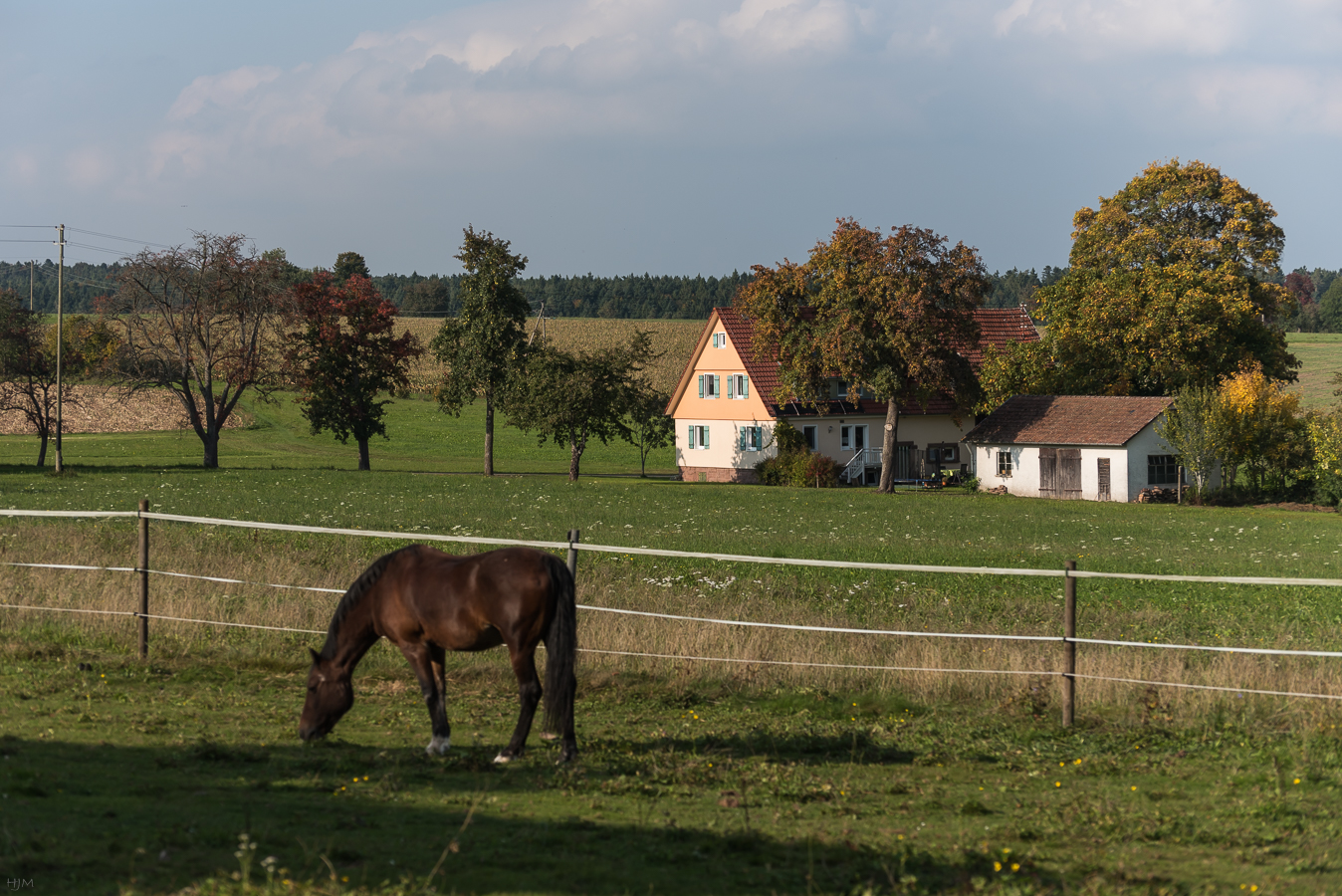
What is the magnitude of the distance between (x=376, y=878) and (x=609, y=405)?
50013 mm

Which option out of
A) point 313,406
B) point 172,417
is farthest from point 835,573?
point 172,417

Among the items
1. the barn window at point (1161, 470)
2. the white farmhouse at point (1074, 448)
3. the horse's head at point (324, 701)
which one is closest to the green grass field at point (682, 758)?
the horse's head at point (324, 701)

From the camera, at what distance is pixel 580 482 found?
51156mm

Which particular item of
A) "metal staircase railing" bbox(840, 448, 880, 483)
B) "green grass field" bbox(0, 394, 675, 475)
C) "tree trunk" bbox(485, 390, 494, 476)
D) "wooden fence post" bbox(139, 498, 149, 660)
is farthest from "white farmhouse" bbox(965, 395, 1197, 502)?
"wooden fence post" bbox(139, 498, 149, 660)

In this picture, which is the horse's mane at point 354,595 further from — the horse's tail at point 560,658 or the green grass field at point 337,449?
the green grass field at point 337,449

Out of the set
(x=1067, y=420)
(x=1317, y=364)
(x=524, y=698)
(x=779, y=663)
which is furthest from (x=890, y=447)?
(x=1317, y=364)

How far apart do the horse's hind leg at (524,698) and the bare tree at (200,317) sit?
173 ft

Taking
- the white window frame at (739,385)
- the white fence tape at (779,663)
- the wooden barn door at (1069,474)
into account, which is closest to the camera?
the white fence tape at (779,663)

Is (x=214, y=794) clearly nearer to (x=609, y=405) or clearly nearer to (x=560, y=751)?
(x=560, y=751)

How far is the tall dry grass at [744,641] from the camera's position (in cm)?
913

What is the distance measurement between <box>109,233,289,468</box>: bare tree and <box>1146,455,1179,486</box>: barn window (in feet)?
143

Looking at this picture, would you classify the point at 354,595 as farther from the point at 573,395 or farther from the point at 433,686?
the point at 573,395

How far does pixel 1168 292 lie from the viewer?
1981 inches

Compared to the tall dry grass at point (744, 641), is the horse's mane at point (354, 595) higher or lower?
higher
